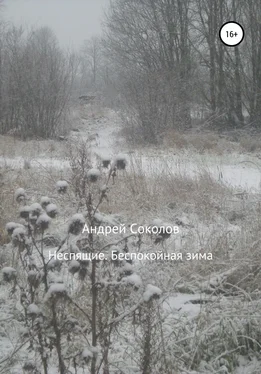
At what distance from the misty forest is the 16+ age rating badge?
0.43 meters

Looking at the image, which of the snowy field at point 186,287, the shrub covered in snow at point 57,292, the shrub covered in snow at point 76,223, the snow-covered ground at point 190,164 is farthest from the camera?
the snow-covered ground at point 190,164

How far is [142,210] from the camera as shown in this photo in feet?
15.8

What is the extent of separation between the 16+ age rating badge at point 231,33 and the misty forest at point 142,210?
1.41ft

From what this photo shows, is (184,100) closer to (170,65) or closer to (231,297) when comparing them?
(170,65)

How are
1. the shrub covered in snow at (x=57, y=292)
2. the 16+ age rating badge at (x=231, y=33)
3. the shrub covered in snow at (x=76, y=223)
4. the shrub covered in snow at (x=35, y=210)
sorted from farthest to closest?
1. the 16+ age rating badge at (x=231, y=33)
2. the shrub covered in snow at (x=35, y=210)
3. the shrub covered in snow at (x=76, y=223)
4. the shrub covered in snow at (x=57, y=292)

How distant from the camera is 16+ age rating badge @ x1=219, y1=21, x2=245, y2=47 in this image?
50.1ft

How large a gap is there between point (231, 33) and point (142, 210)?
43.7 feet

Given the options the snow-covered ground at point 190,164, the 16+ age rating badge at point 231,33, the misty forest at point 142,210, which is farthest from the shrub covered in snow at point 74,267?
the 16+ age rating badge at point 231,33

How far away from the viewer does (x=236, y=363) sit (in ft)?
7.68

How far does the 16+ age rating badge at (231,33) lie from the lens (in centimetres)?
1527

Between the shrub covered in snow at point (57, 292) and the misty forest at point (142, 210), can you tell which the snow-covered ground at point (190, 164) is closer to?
the misty forest at point (142, 210)

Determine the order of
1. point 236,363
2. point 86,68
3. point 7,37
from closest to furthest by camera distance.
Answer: point 236,363 → point 7,37 → point 86,68

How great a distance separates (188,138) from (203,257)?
337 inches

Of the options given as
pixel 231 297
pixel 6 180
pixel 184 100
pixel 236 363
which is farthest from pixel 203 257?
pixel 184 100
